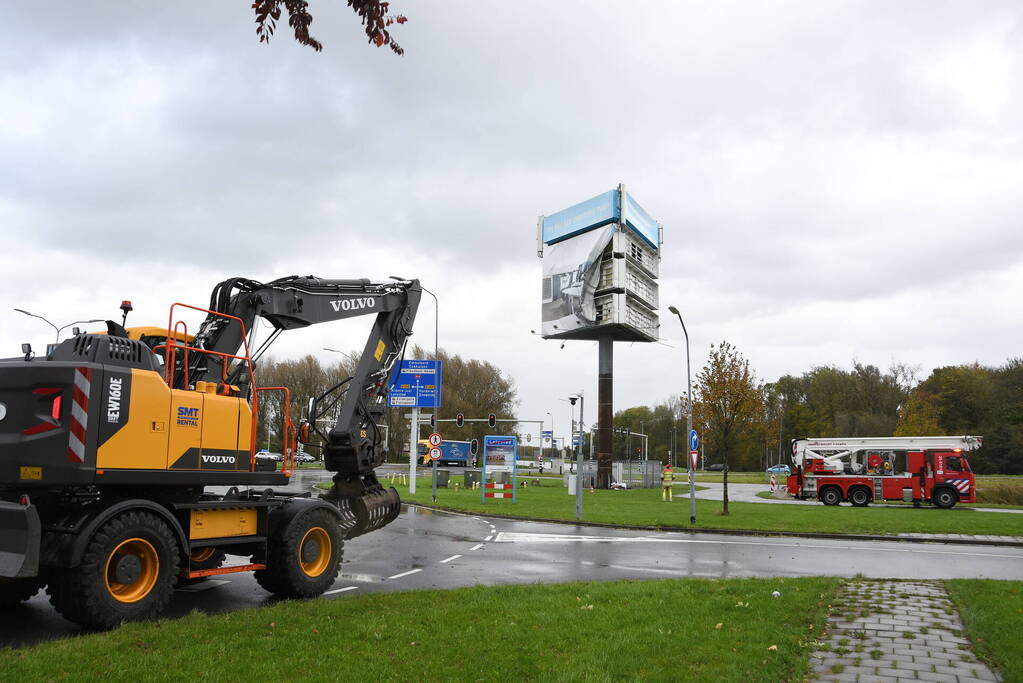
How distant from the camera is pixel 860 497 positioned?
109 feet

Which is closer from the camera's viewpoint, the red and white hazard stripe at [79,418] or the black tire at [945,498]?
the red and white hazard stripe at [79,418]

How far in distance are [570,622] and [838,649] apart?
2.64 m

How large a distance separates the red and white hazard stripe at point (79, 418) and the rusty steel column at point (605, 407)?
41.8 meters

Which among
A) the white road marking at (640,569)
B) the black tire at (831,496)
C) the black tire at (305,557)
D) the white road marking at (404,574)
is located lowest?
the black tire at (831,496)

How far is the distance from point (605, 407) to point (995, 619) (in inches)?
1629

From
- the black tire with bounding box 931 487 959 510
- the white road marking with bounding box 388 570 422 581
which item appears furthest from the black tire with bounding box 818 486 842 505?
the white road marking with bounding box 388 570 422 581

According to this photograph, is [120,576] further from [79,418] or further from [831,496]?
[831,496]

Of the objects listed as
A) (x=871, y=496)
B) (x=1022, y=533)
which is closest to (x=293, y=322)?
(x=1022, y=533)

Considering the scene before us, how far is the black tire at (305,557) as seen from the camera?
983cm

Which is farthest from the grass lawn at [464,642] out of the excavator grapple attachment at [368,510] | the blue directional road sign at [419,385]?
the blue directional road sign at [419,385]

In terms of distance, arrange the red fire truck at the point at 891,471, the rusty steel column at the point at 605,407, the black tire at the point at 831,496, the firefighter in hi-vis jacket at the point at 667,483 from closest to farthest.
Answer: the red fire truck at the point at 891,471 < the black tire at the point at 831,496 < the firefighter in hi-vis jacket at the point at 667,483 < the rusty steel column at the point at 605,407

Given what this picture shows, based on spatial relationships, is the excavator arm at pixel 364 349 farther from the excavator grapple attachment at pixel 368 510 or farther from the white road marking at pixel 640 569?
the white road marking at pixel 640 569

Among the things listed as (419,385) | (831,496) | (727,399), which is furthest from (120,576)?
(831,496)

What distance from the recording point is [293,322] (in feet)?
37.5
